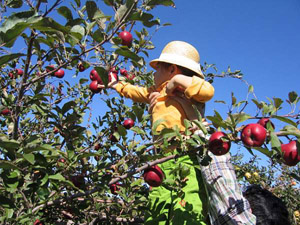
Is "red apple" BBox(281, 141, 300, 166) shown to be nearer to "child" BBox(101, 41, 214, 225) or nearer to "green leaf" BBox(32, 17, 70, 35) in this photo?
"child" BBox(101, 41, 214, 225)

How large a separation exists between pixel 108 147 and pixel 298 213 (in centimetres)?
399

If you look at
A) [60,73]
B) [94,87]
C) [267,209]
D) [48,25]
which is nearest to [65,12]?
[48,25]

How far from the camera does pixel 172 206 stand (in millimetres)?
1598

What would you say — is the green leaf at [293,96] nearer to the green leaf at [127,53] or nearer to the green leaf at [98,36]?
the green leaf at [127,53]

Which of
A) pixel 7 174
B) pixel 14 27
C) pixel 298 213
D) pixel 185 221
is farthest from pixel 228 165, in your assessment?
pixel 298 213

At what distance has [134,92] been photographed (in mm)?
2252

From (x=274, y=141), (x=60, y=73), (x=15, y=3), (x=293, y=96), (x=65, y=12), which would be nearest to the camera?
(x=274, y=141)

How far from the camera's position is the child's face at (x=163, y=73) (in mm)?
2086

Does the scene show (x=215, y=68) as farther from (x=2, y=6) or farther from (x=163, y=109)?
(x=2, y=6)

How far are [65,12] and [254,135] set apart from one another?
98 cm

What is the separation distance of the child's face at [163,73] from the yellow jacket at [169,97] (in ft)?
0.14

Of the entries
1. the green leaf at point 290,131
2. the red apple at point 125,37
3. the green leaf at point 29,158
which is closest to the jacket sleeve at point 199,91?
the red apple at point 125,37

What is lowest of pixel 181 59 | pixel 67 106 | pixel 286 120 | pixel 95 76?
pixel 286 120

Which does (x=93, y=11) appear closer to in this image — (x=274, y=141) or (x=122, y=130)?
(x=122, y=130)
